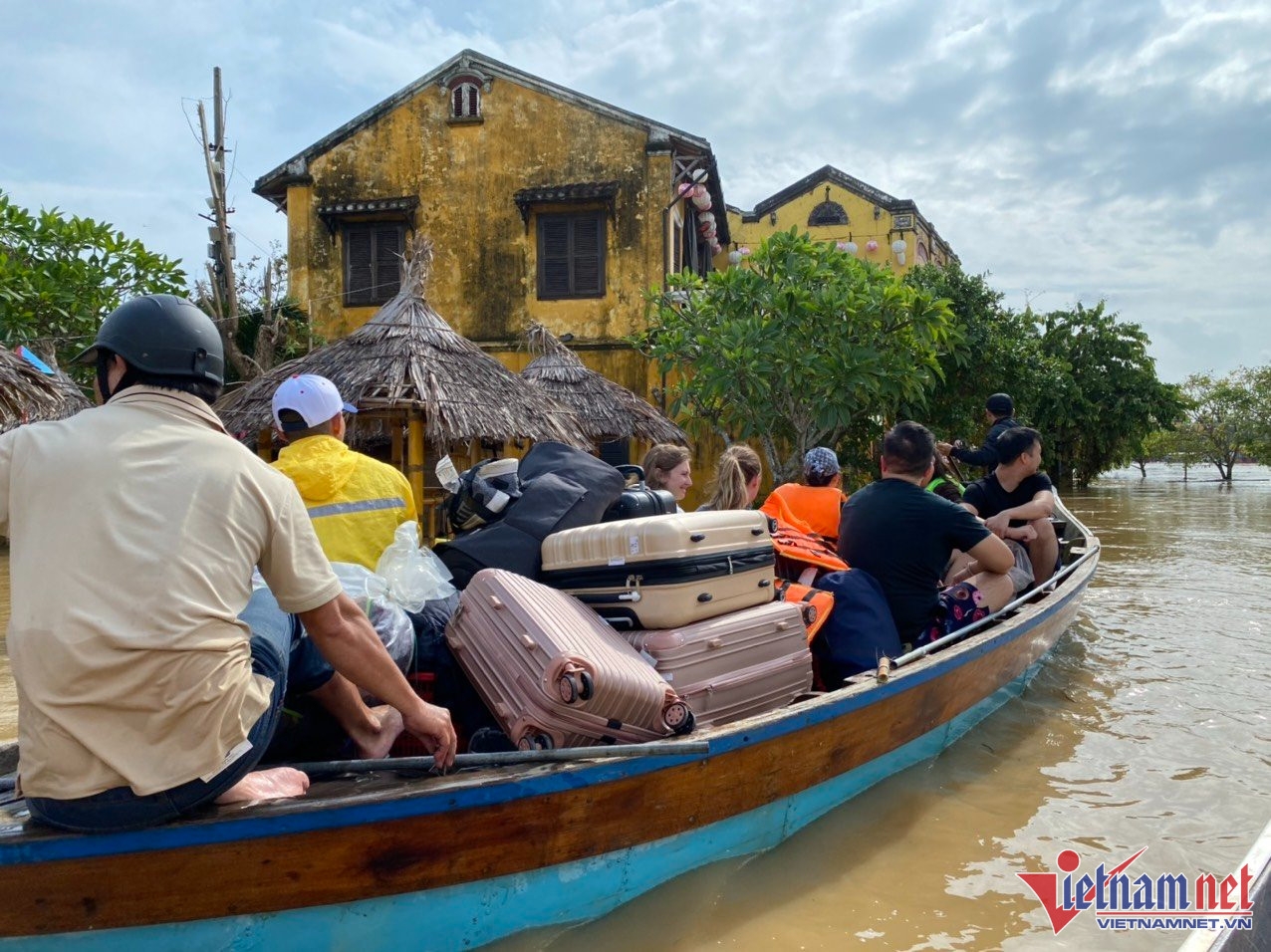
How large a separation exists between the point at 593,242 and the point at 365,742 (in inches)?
529

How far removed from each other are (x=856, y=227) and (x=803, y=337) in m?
16.7

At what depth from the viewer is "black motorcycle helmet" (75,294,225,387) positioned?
245 cm

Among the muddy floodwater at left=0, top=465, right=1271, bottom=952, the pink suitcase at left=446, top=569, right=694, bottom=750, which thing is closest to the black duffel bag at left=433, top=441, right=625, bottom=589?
the pink suitcase at left=446, top=569, right=694, bottom=750

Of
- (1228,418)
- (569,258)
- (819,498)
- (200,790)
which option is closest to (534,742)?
(200,790)

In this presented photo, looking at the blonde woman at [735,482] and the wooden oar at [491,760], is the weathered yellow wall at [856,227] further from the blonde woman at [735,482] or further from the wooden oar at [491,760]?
the wooden oar at [491,760]

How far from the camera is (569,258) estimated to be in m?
15.9

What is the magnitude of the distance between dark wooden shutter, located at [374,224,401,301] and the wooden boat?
13.6 m

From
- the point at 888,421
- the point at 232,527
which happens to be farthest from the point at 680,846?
the point at 888,421

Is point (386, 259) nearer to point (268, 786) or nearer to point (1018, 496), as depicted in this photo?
point (1018, 496)

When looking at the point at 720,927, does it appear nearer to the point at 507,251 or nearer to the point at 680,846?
the point at 680,846

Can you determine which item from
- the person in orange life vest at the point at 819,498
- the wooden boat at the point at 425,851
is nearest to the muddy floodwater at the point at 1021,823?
the wooden boat at the point at 425,851

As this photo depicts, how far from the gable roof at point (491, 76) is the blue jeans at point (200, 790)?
1389cm

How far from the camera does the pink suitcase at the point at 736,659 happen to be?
11.8 feet

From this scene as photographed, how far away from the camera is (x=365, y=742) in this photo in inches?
125
